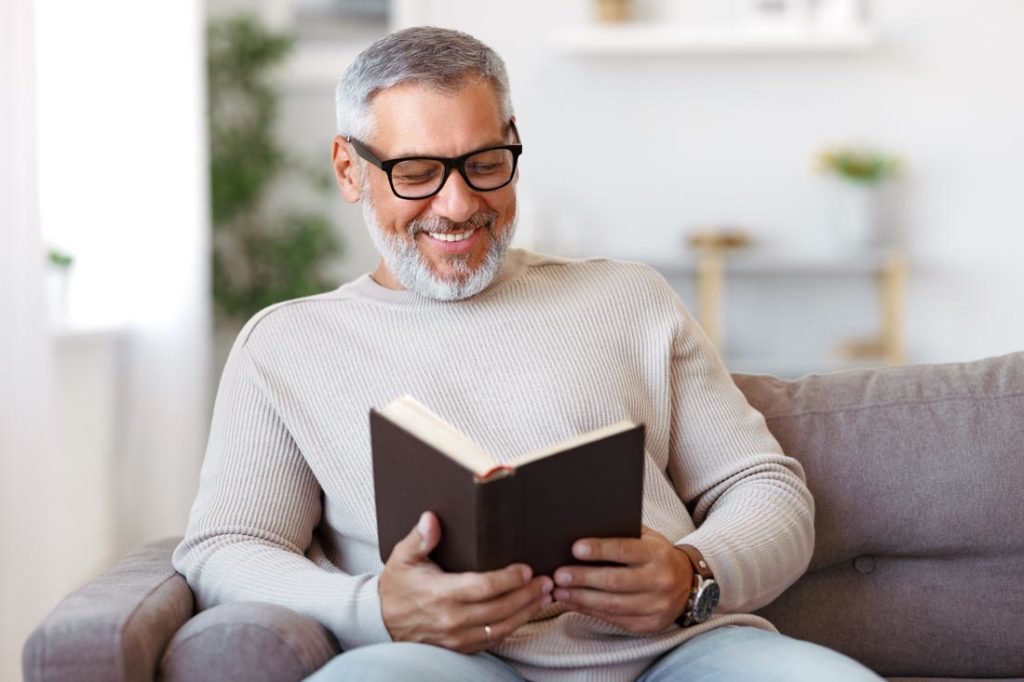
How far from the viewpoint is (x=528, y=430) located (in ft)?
5.12

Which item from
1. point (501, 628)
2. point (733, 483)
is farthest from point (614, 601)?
point (733, 483)

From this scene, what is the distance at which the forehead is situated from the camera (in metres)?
1.59

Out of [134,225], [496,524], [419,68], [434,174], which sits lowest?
[496,524]

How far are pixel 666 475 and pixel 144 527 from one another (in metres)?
2.71

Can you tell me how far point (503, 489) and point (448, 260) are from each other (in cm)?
52

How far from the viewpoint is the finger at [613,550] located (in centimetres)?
128

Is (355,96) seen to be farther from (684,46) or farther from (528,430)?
(684,46)

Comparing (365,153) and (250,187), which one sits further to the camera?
(250,187)

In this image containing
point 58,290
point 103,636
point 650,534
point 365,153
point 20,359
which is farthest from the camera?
point 58,290

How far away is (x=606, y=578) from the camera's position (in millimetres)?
1313

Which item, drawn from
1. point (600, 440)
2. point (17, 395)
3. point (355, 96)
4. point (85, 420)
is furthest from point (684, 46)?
point (600, 440)

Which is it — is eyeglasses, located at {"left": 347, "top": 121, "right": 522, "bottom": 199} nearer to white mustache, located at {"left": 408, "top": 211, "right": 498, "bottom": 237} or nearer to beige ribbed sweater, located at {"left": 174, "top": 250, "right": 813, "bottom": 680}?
white mustache, located at {"left": 408, "top": 211, "right": 498, "bottom": 237}

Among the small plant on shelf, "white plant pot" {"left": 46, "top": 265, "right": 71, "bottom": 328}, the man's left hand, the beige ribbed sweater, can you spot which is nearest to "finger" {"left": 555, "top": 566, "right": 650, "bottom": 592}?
the man's left hand

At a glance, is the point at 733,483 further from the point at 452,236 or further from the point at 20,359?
the point at 20,359
